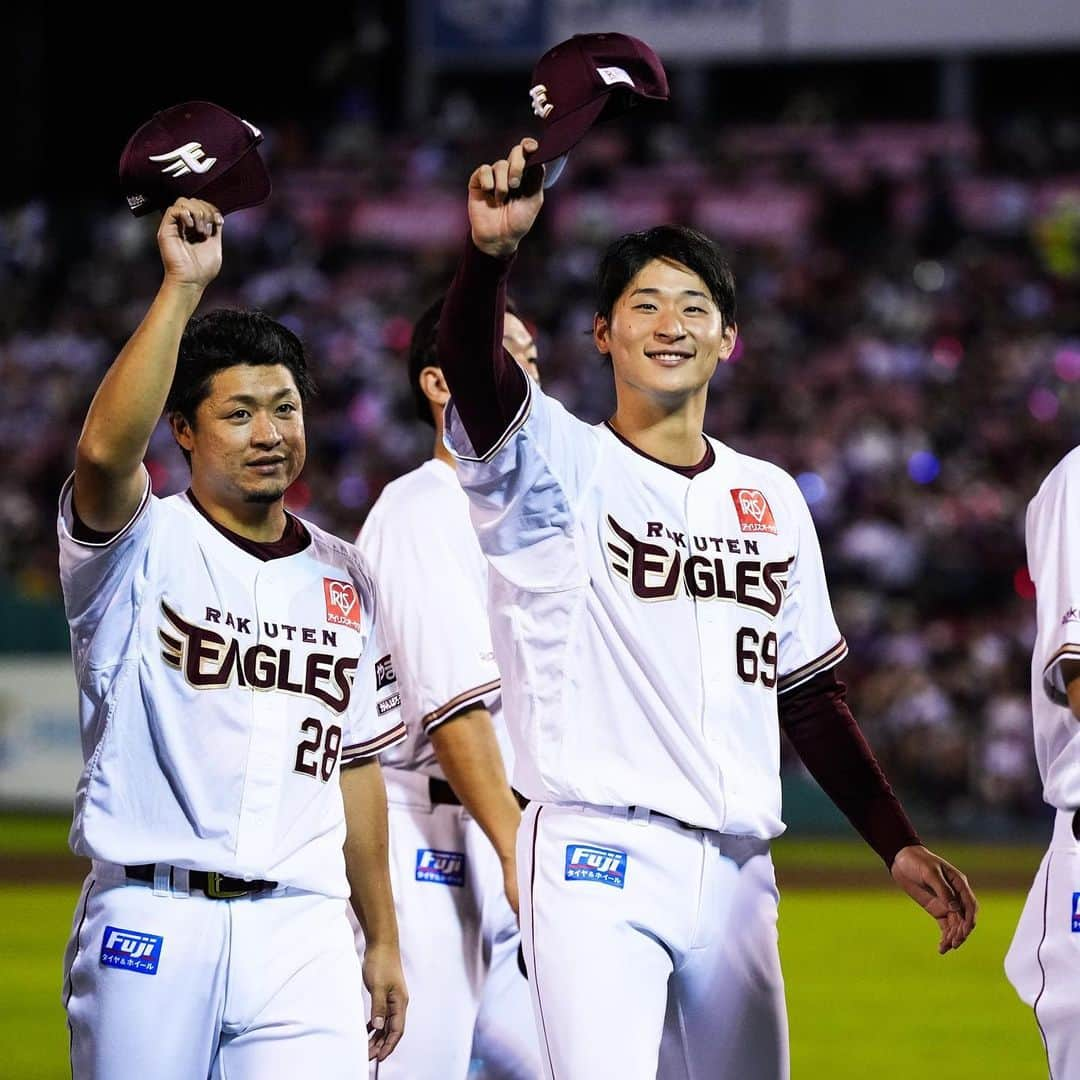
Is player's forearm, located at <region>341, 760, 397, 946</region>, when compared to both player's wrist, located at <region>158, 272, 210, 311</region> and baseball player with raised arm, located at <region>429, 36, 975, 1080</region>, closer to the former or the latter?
baseball player with raised arm, located at <region>429, 36, 975, 1080</region>

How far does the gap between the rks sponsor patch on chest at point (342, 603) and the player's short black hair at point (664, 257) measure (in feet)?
2.42

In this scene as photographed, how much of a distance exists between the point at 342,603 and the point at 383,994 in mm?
751

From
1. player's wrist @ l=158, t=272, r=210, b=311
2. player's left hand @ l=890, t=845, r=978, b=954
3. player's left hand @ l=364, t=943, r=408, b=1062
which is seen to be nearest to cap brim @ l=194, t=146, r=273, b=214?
player's wrist @ l=158, t=272, r=210, b=311

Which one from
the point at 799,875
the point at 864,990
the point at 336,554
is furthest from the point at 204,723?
the point at 799,875

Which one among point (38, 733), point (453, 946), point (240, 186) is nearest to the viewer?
point (240, 186)

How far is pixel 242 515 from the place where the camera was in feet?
11.2

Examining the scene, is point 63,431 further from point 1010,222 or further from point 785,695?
point 785,695

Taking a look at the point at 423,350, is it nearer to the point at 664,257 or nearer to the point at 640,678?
the point at 664,257

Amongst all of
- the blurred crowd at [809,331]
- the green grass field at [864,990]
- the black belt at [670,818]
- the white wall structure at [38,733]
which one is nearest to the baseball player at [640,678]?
the black belt at [670,818]

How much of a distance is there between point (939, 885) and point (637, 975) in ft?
2.37

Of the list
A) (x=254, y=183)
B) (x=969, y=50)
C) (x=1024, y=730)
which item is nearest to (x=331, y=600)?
(x=254, y=183)

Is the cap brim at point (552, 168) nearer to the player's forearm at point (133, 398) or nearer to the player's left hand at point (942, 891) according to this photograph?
the player's forearm at point (133, 398)

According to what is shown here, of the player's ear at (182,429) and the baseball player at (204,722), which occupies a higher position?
the player's ear at (182,429)

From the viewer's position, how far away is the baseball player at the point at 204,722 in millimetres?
3041
